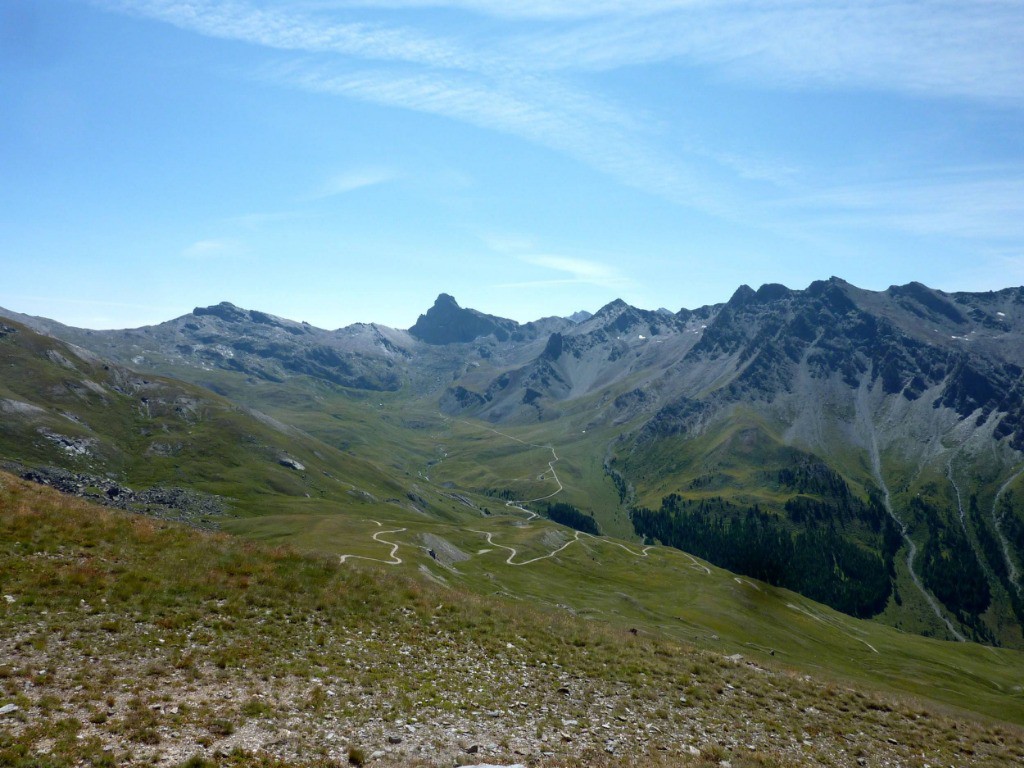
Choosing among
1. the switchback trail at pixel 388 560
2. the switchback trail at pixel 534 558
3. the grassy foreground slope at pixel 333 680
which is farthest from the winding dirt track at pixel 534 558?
the grassy foreground slope at pixel 333 680

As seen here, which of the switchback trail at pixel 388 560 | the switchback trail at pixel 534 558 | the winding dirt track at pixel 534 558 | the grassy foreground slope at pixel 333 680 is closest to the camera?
the grassy foreground slope at pixel 333 680

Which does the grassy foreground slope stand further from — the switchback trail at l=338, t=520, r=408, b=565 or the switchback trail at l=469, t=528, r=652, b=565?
the switchback trail at l=469, t=528, r=652, b=565

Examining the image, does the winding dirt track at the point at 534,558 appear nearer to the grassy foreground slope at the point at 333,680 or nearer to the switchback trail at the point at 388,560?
the switchback trail at the point at 388,560

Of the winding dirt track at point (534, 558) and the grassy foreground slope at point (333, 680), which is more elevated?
the grassy foreground slope at point (333, 680)

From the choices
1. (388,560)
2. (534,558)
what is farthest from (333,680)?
(534,558)

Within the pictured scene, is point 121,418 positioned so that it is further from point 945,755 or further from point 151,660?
point 945,755

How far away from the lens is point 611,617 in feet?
272

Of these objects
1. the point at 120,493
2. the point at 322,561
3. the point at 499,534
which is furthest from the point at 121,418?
the point at 322,561

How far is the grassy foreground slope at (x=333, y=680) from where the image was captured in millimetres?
17828

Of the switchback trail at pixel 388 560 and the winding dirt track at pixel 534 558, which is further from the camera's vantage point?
the winding dirt track at pixel 534 558

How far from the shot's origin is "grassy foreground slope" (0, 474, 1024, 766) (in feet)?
58.5

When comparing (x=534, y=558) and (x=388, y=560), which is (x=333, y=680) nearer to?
(x=388, y=560)

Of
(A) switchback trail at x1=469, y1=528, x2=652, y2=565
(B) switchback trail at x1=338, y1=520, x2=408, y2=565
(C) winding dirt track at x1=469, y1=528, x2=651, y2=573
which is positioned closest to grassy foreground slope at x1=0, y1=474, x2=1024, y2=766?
(B) switchback trail at x1=338, y1=520, x2=408, y2=565

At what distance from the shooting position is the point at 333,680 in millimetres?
22391
